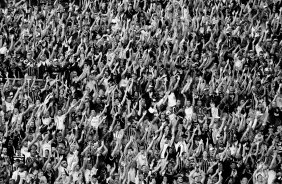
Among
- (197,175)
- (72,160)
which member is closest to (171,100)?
(197,175)

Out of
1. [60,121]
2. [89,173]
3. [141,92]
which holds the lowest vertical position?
[89,173]

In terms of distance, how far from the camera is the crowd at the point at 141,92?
19703 millimetres

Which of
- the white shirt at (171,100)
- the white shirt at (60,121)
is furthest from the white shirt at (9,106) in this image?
the white shirt at (171,100)

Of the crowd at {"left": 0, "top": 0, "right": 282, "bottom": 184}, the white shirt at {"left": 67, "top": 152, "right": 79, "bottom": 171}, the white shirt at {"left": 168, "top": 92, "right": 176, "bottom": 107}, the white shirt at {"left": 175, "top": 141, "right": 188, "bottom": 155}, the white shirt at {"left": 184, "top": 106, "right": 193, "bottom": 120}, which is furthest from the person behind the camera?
the white shirt at {"left": 168, "top": 92, "right": 176, "bottom": 107}

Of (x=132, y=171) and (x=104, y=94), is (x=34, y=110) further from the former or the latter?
(x=132, y=171)

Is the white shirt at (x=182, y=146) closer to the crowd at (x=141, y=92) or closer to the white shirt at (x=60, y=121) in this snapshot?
the crowd at (x=141, y=92)

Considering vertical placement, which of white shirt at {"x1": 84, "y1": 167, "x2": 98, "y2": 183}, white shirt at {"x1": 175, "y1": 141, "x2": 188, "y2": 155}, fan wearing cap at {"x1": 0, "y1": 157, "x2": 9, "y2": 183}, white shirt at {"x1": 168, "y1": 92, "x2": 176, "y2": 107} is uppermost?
white shirt at {"x1": 168, "y1": 92, "x2": 176, "y2": 107}

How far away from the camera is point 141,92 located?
74.7ft

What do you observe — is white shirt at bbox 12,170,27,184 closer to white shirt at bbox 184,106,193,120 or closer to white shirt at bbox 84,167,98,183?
white shirt at bbox 84,167,98,183

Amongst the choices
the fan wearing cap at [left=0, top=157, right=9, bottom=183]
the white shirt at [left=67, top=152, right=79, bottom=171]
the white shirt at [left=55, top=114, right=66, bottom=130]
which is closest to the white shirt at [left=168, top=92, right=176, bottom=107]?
the white shirt at [left=55, top=114, right=66, bottom=130]

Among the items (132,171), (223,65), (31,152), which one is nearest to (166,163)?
(132,171)

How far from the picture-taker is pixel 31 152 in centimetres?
1939

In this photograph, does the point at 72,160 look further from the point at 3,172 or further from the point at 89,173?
the point at 3,172

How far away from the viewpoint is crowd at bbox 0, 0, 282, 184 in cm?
1970
